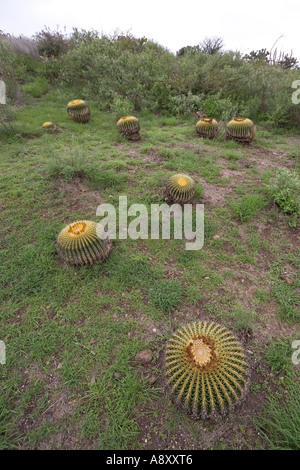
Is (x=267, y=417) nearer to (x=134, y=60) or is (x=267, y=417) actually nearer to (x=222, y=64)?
(x=134, y=60)

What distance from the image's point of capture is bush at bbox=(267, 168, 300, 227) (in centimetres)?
388

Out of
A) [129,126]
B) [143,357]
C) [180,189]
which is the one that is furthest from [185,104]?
[143,357]

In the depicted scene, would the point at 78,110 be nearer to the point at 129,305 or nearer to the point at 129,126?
the point at 129,126

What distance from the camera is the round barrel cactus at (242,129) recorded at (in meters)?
5.96

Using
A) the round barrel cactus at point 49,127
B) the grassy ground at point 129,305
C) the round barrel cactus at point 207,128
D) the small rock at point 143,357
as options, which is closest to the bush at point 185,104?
the round barrel cactus at point 207,128

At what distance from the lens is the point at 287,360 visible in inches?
90.7

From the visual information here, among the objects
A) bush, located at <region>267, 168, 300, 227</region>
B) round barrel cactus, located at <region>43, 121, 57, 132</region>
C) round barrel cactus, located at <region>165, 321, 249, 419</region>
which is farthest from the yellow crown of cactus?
round barrel cactus, located at <region>165, 321, 249, 419</region>

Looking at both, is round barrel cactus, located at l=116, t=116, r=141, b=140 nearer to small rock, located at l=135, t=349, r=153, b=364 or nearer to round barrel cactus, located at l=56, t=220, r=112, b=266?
round barrel cactus, located at l=56, t=220, r=112, b=266

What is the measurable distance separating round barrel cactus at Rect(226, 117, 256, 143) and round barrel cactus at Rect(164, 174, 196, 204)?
9.74 feet

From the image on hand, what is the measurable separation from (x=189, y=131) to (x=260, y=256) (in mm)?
4497

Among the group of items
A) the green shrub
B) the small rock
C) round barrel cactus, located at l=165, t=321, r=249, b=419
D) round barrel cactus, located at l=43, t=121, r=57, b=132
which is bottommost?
the small rock

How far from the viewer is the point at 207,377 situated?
1812 mm

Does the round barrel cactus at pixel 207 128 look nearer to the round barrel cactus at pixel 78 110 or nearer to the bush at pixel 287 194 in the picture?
the bush at pixel 287 194

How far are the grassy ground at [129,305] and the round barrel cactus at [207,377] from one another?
24 cm
